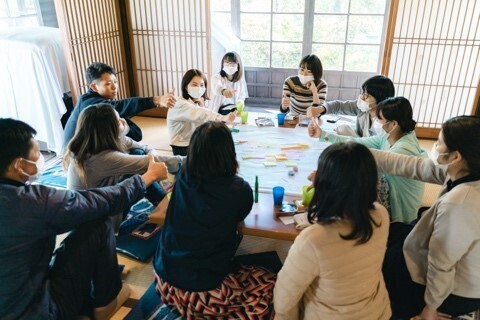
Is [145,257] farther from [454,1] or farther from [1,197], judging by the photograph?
[454,1]

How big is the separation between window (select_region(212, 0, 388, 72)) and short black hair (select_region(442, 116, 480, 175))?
13.3 feet

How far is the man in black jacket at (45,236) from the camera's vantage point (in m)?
1.44

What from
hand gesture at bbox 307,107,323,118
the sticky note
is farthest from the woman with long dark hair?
hand gesture at bbox 307,107,323,118

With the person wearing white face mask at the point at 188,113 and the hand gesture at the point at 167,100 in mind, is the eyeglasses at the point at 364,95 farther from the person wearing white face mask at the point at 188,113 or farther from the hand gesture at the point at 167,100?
the hand gesture at the point at 167,100

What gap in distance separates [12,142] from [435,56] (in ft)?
14.0

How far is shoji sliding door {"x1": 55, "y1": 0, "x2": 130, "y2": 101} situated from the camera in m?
3.99

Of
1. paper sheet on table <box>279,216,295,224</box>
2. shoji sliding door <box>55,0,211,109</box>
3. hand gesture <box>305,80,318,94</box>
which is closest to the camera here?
paper sheet on table <box>279,216,295,224</box>

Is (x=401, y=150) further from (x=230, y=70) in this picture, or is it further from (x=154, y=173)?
(x=230, y=70)

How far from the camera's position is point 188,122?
10.2 feet

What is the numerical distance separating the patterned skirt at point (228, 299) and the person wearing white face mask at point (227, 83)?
2.46 meters

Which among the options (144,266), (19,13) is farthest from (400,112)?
(19,13)

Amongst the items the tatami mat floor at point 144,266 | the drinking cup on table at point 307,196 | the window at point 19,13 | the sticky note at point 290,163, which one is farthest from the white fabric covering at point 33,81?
the drinking cup on table at point 307,196

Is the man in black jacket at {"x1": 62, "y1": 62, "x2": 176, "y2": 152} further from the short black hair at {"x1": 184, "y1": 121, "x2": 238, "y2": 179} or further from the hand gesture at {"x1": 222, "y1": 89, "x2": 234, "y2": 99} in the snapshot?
the short black hair at {"x1": 184, "y1": 121, "x2": 238, "y2": 179}

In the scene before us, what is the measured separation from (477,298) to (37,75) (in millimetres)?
4017
